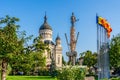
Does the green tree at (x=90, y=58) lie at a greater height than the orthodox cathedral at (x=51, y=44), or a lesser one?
lesser

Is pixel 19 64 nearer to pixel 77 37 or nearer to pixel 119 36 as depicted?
pixel 119 36

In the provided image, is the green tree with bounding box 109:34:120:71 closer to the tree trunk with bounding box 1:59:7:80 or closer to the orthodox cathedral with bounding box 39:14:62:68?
the tree trunk with bounding box 1:59:7:80

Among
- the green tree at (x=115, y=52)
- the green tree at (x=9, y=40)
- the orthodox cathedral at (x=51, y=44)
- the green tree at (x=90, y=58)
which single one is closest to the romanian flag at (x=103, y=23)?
the green tree at (x=9, y=40)

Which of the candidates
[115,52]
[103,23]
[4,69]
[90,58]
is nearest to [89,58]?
[90,58]

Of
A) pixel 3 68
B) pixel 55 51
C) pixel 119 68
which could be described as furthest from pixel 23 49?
pixel 55 51

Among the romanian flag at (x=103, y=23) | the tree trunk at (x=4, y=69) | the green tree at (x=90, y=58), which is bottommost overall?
the tree trunk at (x=4, y=69)

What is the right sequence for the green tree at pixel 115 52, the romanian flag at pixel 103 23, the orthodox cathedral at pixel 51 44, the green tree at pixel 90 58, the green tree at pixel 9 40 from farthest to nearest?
the orthodox cathedral at pixel 51 44 < the green tree at pixel 90 58 < the green tree at pixel 115 52 < the romanian flag at pixel 103 23 < the green tree at pixel 9 40

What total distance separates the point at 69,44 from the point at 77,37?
246 cm

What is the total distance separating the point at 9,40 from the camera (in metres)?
27.8

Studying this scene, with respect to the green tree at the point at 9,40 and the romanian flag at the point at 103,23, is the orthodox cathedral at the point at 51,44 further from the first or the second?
the green tree at the point at 9,40

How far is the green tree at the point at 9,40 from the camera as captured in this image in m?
27.7

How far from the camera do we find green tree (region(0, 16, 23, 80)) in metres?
27.7

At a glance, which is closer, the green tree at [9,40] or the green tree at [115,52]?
the green tree at [9,40]

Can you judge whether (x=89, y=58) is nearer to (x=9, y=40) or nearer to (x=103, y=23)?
(x=103, y=23)
